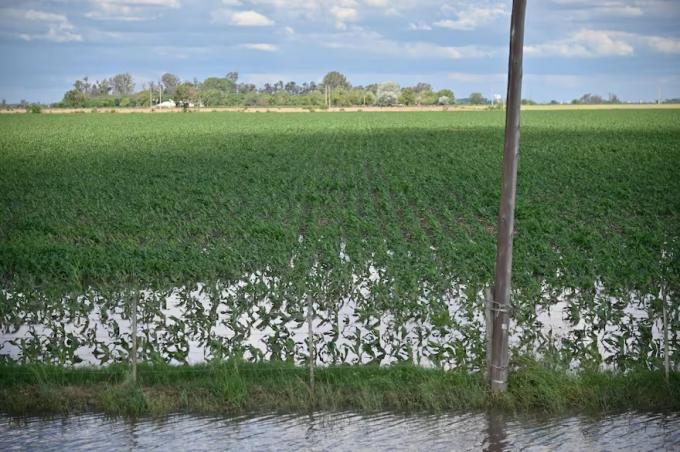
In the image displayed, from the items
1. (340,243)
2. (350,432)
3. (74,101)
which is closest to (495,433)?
(350,432)

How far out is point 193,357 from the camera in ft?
45.6

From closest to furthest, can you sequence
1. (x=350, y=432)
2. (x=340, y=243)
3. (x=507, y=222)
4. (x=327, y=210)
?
(x=350, y=432) → (x=507, y=222) → (x=340, y=243) → (x=327, y=210)

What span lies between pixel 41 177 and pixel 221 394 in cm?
3002

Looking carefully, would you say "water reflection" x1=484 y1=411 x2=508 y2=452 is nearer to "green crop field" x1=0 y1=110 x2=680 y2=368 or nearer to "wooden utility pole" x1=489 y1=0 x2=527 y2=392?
"wooden utility pole" x1=489 y1=0 x2=527 y2=392

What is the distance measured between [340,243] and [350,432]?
1187cm

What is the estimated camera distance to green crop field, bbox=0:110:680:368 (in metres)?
12.5

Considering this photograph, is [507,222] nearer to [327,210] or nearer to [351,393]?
[351,393]

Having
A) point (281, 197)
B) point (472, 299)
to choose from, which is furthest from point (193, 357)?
point (281, 197)

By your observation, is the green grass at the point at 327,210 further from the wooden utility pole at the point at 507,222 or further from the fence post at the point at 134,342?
the wooden utility pole at the point at 507,222

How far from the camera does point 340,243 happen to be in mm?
22438

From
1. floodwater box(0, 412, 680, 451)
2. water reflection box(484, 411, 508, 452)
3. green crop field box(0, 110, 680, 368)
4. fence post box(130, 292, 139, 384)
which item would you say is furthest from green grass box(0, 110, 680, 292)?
water reflection box(484, 411, 508, 452)

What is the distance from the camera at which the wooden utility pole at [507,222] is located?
11.4 metres

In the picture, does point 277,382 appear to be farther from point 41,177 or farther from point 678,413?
point 41,177

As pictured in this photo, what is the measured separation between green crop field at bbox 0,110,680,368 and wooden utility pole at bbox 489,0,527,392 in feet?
1.74
